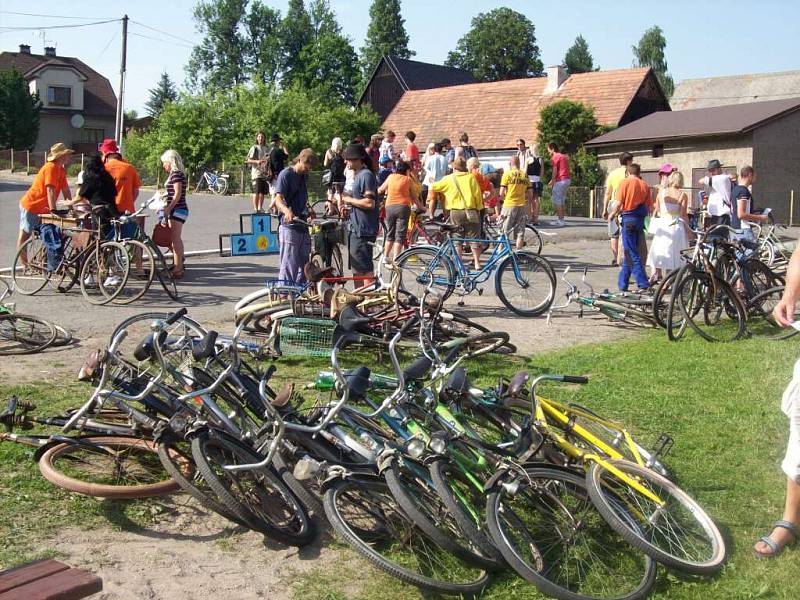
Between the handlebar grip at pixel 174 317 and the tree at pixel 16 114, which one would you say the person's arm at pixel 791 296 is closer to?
the handlebar grip at pixel 174 317

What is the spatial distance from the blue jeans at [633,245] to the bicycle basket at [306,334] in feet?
17.5

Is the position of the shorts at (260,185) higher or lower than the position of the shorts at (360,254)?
higher

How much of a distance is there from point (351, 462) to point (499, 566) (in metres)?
0.98

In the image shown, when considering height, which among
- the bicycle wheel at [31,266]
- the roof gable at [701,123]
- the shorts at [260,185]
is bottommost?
the bicycle wheel at [31,266]

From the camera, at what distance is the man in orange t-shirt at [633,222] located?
12.1 metres

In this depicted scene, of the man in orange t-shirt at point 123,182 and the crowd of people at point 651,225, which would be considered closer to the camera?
the crowd of people at point 651,225

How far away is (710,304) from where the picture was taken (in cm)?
978

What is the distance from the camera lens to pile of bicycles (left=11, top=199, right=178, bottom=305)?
35.5ft

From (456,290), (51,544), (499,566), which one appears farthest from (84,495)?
(456,290)

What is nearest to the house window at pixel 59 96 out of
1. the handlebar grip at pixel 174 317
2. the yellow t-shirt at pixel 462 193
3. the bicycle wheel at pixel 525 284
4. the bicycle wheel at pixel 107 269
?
the yellow t-shirt at pixel 462 193

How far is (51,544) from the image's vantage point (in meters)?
4.61

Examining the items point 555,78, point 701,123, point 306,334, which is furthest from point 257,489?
point 555,78

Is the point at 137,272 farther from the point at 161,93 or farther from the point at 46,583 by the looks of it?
the point at 161,93

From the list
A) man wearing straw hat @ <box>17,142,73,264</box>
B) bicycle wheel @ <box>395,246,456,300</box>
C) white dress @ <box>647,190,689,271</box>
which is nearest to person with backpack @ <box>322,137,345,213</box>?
bicycle wheel @ <box>395,246,456,300</box>
